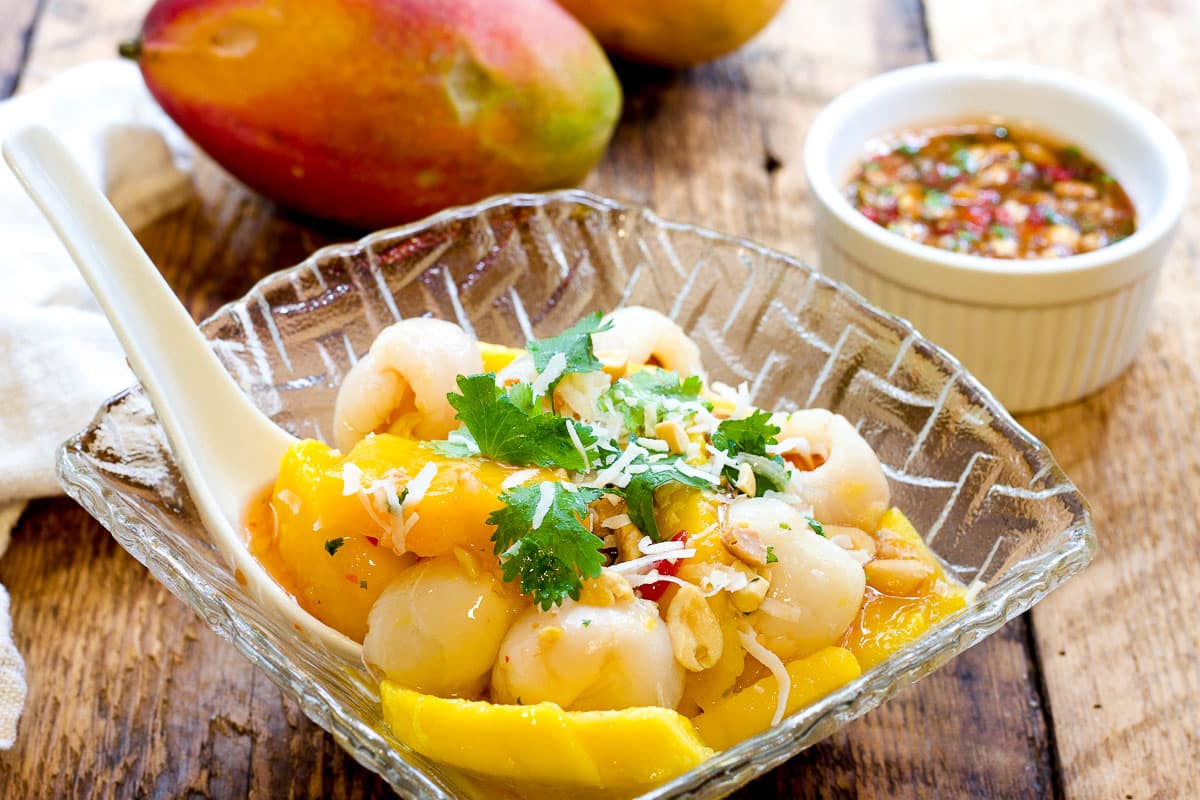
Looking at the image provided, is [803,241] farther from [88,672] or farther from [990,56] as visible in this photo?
[88,672]

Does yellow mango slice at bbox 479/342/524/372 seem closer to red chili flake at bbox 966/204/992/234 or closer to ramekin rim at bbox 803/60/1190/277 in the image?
ramekin rim at bbox 803/60/1190/277

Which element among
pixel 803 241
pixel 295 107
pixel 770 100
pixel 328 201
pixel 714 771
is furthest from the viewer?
pixel 770 100

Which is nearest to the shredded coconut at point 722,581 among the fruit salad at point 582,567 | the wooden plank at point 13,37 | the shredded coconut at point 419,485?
the fruit salad at point 582,567

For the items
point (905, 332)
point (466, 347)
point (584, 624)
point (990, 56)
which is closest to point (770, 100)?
point (990, 56)

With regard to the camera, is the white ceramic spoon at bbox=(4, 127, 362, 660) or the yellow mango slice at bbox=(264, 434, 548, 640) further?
the white ceramic spoon at bbox=(4, 127, 362, 660)

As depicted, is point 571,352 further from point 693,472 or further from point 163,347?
point 163,347

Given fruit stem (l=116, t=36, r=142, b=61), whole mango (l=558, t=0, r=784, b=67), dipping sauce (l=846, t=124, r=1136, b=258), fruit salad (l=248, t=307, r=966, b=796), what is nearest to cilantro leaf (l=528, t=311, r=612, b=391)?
fruit salad (l=248, t=307, r=966, b=796)
